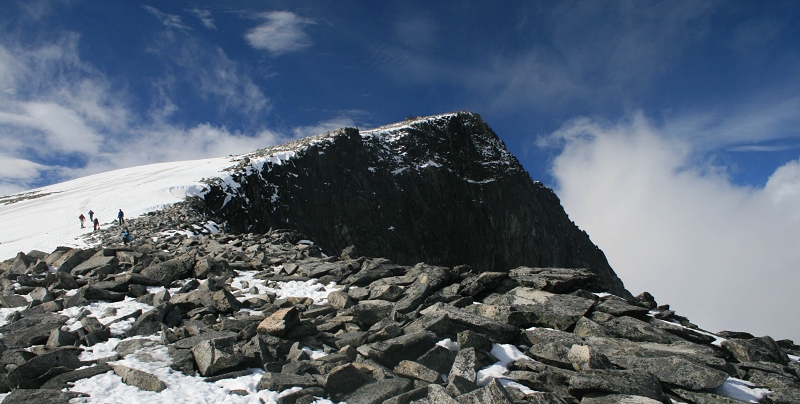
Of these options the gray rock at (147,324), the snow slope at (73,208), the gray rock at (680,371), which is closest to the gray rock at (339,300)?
the gray rock at (147,324)

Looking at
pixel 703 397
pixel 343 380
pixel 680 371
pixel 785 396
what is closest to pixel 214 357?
pixel 343 380

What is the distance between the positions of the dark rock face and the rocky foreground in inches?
1083

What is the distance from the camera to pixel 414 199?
8712 centimetres

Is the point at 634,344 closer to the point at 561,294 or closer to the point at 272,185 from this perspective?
the point at 561,294

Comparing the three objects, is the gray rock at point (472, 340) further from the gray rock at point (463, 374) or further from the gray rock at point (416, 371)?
the gray rock at point (416, 371)

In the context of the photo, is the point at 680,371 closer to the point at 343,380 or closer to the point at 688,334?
the point at 688,334

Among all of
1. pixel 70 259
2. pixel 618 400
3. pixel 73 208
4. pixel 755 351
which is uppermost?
pixel 73 208

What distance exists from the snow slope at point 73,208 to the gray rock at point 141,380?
23623mm

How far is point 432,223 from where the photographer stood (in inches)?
3501

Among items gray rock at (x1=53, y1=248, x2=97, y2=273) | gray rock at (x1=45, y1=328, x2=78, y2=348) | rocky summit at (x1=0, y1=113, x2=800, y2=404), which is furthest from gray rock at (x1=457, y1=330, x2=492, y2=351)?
gray rock at (x1=53, y1=248, x2=97, y2=273)

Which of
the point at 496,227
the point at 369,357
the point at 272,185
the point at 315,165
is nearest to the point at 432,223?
the point at 496,227

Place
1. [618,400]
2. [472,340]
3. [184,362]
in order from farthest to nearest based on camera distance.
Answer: [472,340], [184,362], [618,400]

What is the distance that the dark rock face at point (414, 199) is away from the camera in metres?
54.9

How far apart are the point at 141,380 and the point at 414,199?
7892 centimetres
